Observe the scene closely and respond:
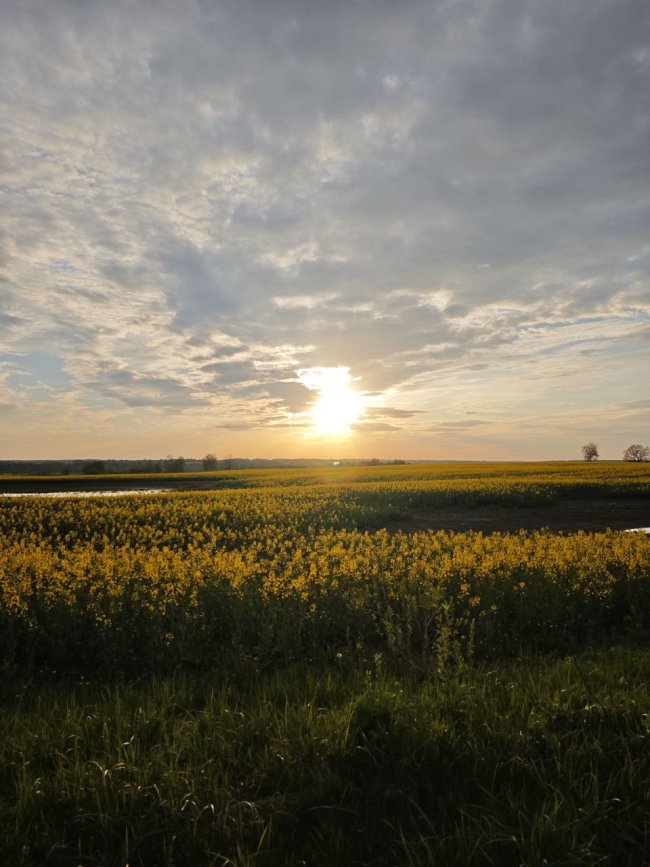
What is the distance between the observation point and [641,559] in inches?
400

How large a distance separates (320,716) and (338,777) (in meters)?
0.71

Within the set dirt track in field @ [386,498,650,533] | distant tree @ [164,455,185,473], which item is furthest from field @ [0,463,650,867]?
distant tree @ [164,455,185,473]

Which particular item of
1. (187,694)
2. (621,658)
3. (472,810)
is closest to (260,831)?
(472,810)

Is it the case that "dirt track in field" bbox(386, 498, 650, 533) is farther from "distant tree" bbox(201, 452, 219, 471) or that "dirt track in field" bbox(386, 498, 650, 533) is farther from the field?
"distant tree" bbox(201, 452, 219, 471)

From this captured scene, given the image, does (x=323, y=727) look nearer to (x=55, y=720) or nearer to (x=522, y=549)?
(x=55, y=720)

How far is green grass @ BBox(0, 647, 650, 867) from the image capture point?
3.04 meters

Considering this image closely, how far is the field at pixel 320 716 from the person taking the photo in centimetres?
313

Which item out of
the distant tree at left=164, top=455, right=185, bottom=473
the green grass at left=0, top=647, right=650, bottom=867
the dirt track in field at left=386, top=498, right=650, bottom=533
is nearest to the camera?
the green grass at left=0, top=647, right=650, bottom=867

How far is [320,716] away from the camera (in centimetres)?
427

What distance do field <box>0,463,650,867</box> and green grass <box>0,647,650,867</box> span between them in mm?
17

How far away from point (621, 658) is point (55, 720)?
6.20m

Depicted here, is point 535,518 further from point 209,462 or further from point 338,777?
point 209,462

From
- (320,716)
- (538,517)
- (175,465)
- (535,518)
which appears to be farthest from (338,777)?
(175,465)

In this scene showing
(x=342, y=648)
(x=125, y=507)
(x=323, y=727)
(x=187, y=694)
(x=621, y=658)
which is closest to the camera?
(x=323, y=727)
